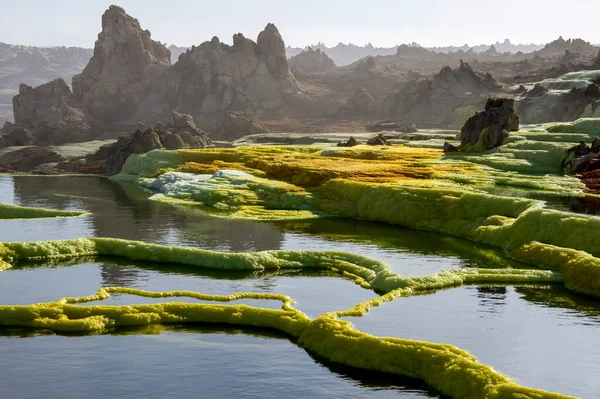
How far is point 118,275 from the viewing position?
62812 mm

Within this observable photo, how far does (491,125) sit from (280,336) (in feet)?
331

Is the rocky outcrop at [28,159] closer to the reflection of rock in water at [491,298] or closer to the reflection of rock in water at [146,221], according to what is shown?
the reflection of rock in water at [146,221]

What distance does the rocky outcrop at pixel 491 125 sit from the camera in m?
137

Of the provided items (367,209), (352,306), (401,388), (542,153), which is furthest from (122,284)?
(542,153)

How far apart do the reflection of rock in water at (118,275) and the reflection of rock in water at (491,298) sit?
25.7 meters

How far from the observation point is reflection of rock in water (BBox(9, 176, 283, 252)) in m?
79.8

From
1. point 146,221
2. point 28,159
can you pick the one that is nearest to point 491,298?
point 146,221

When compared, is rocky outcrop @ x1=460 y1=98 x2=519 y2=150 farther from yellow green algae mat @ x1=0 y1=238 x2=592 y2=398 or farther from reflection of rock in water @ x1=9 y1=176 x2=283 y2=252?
yellow green algae mat @ x1=0 y1=238 x2=592 y2=398

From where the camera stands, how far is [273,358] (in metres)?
42.9

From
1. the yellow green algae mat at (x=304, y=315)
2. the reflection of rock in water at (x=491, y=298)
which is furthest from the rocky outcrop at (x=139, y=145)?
the reflection of rock in water at (x=491, y=298)

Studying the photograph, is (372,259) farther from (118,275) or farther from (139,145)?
(139,145)

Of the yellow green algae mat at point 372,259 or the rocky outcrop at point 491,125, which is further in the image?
the rocky outcrop at point 491,125

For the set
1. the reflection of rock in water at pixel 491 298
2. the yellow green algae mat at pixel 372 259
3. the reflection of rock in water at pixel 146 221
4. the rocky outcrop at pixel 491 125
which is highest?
the rocky outcrop at pixel 491 125

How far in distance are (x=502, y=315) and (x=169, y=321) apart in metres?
21.7
